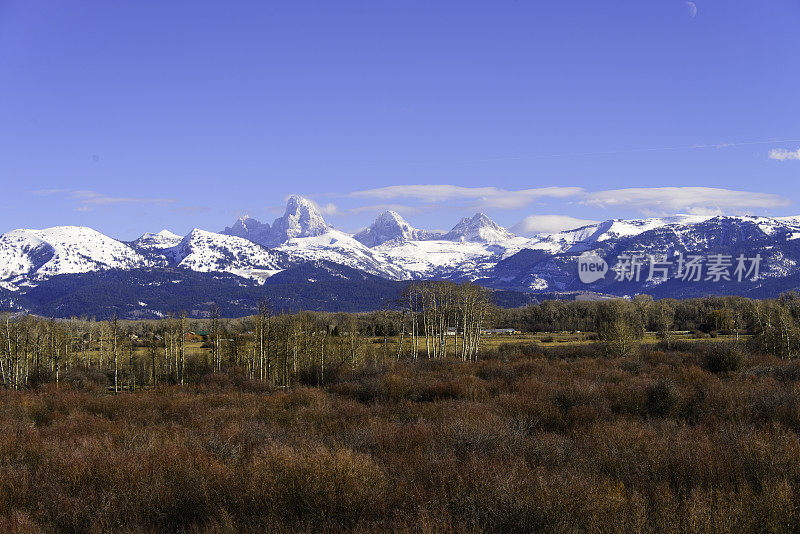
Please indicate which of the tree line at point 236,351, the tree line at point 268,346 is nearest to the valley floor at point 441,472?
the tree line at point 236,351

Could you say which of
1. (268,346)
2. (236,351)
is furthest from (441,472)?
(236,351)

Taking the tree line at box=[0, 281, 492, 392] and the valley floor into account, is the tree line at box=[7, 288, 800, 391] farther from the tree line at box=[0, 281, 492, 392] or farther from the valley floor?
the valley floor

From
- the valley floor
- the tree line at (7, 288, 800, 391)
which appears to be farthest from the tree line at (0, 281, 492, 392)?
the valley floor

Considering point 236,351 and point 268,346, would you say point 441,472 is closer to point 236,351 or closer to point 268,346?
point 268,346

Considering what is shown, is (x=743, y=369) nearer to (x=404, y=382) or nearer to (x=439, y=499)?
(x=404, y=382)

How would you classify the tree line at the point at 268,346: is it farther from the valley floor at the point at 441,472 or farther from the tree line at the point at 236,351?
the valley floor at the point at 441,472

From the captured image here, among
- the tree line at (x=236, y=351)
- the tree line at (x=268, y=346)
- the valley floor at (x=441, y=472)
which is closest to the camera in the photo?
the valley floor at (x=441, y=472)

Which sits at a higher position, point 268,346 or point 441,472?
point 441,472

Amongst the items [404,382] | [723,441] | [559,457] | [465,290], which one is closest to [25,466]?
[559,457]

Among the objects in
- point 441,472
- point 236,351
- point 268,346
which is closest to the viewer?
point 441,472

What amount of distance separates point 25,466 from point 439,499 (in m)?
10.7

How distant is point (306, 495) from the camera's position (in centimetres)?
1002

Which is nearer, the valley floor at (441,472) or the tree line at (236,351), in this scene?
the valley floor at (441,472)

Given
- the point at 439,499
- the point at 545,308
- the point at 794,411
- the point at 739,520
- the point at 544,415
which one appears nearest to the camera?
the point at 739,520
